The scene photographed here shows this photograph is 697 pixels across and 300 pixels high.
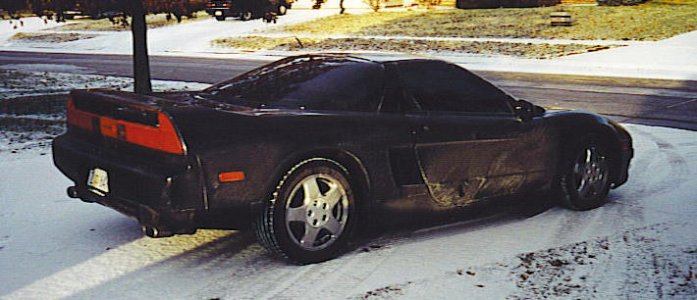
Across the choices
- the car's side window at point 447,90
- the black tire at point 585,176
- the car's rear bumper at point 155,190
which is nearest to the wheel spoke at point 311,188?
the car's rear bumper at point 155,190

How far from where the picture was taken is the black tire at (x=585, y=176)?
645cm

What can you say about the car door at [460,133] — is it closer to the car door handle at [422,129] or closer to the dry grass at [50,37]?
the car door handle at [422,129]

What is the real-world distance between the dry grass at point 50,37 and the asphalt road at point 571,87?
9.83 meters

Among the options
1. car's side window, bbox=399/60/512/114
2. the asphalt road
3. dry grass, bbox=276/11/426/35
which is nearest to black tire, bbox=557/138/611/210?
car's side window, bbox=399/60/512/114

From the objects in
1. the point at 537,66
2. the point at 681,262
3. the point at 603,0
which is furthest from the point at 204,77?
the point at 603,0

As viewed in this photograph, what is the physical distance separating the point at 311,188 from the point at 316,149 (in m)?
0.24

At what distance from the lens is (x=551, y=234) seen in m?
5.91

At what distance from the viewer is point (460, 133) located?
18.8 feet

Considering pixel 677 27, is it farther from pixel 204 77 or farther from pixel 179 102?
pixel 179 102

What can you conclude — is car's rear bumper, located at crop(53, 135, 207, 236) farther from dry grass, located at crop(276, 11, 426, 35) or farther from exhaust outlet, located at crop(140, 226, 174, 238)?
dry grass, located at crop(276, 11, 426, 35)

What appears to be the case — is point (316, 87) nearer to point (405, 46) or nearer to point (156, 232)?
point (156, 232)

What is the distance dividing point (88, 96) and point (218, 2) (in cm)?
3132

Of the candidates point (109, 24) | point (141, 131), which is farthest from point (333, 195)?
point (109, 24)

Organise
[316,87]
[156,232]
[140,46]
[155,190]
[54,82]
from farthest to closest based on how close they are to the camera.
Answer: [54,82] → [140,46] → [316,87] → [156,232] → [155,190]
